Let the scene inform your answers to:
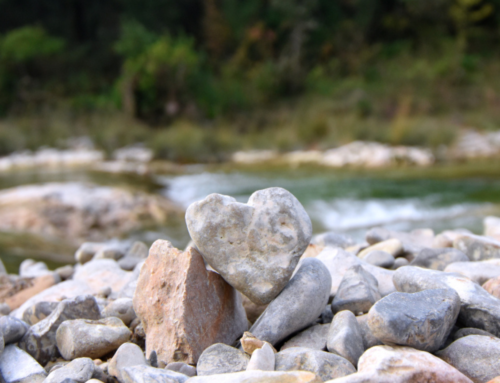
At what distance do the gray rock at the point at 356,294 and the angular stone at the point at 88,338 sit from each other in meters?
0.72

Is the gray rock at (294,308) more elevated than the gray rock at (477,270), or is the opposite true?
the gray rock at (294,308)

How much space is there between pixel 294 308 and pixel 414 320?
0.35 m

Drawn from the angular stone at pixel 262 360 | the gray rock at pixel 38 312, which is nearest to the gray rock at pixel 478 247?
the angular stone at pixel 262 360

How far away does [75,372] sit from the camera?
1188 millimetres

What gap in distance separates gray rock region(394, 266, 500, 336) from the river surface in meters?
2.74

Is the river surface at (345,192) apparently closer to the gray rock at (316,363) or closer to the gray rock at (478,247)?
the gray rock at (478,247)

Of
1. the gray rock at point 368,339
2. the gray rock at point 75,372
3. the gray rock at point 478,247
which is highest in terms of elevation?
the gray rock at point 368,339

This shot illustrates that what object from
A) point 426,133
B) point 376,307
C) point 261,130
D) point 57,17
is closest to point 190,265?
point 376,307

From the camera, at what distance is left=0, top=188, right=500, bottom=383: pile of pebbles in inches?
43.9

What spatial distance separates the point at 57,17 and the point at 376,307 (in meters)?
24.9

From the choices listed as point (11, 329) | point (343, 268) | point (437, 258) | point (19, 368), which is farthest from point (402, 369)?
point (11, 329)

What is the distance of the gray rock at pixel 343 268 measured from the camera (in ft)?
5.31

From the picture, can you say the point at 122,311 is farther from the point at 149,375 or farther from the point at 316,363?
the point at 316,363

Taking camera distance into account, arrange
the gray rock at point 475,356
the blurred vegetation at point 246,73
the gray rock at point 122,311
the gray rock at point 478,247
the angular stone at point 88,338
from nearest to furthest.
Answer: the gray rock at point 475,356 < the angular stone at point 88,338 < the gray rock at point 122,311 < the gray rock at point 478,247 < the blurred vegetation at point 246,73
